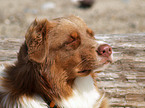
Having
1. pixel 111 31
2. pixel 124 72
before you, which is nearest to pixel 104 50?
pixel 124 72

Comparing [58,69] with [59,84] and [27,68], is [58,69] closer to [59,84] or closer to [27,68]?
[59,84]

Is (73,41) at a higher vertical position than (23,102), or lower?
higher

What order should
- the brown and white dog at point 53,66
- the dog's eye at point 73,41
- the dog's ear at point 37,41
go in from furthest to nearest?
the dog's eye at point 73,41
the brown and white dog at point 53,66
the dog's ear at point 37,41

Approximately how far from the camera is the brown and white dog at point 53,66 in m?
2.82

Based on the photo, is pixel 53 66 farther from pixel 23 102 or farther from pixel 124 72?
pixel 124 72

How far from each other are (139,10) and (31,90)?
10.2m

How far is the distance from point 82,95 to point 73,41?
2.80 ft

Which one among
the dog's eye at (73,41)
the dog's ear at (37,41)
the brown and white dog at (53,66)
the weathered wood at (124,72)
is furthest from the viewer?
the weathered wood at (124,72)

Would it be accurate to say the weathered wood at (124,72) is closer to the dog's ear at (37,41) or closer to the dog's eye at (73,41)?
the dog's eye at (73,41)

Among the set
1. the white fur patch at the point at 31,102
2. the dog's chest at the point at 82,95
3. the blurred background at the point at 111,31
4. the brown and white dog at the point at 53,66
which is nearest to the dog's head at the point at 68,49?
the brown and white dog at the point at 53,66

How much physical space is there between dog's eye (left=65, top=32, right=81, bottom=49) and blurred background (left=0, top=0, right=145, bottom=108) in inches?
35.7

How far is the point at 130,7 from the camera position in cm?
1207

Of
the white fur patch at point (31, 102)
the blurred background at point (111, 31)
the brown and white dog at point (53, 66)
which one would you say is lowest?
the blurred background at point (111, 31)

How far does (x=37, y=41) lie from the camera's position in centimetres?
276
